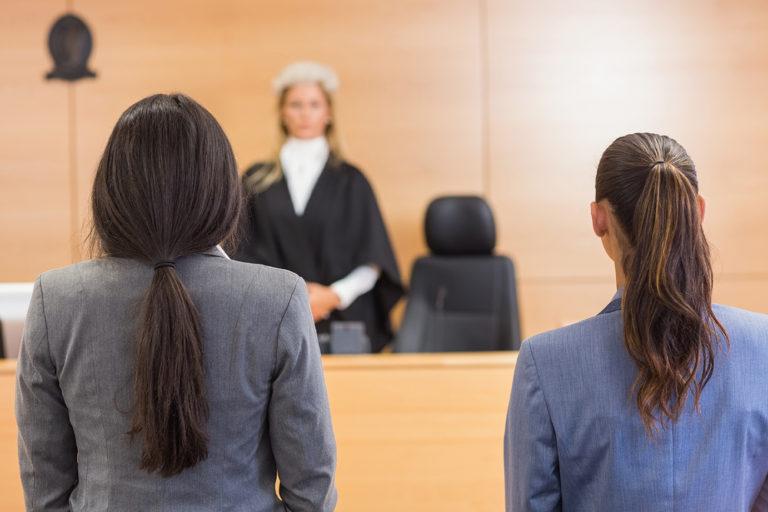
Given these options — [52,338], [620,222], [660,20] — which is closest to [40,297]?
[52,338]

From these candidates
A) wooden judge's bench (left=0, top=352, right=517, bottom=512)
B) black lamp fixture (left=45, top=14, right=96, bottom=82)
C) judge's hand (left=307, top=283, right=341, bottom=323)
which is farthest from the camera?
black lamp fixture (left=45, top=14, right=96, bottom=82)

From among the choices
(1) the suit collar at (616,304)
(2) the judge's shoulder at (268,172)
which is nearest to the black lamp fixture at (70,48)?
(2) the judge's shoulder at (268,172)

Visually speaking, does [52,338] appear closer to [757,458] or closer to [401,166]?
[757,458]

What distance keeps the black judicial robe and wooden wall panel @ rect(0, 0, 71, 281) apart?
127 centimetres

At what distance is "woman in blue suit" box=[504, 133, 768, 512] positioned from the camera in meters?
0.95

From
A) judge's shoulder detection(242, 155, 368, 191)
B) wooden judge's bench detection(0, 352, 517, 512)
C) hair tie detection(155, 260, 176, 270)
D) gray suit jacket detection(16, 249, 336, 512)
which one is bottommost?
wooden judge's bench detection(0, 352, 517, 512)

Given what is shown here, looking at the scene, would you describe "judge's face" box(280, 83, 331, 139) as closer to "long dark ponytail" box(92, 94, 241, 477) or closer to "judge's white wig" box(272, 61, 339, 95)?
"judge's white wig" box(272, 61, 339, 95)

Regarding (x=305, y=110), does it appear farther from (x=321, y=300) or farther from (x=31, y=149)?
(x=31, y=149)

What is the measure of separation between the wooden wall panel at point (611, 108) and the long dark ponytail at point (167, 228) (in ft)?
9.87

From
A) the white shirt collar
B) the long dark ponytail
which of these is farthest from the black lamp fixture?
the long dark ponytail

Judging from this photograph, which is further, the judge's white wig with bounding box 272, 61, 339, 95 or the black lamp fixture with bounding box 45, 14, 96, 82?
the black lamp fixture with bounding box 45, 14, 96, 82

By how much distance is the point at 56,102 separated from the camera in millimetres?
3965

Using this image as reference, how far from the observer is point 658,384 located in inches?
37.4

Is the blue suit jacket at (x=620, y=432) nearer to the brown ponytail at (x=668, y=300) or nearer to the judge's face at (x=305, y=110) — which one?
the brown ponytail at (x=668, y=300)
